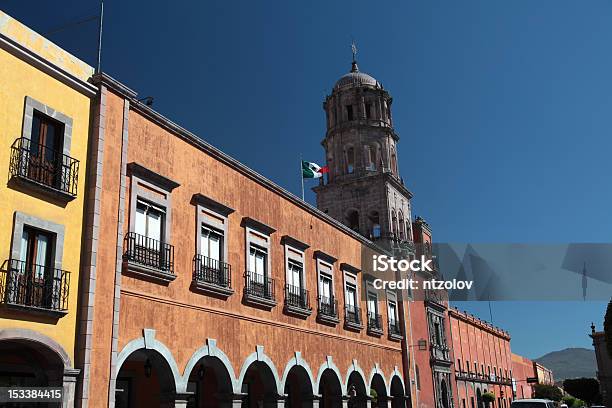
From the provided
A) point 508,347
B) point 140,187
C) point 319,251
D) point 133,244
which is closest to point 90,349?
point 133,244

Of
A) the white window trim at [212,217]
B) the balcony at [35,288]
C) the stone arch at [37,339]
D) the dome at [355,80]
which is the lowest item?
the stone arch at [37,339]

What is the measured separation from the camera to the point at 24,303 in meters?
12.1

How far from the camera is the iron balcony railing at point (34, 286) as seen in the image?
11.8 metres

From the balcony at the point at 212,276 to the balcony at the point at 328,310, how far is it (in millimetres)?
6111

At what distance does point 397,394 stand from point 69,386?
21080 millimetres

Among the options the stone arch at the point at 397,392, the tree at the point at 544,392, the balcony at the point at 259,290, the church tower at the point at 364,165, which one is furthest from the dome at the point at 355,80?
the tree at the point at 544,392

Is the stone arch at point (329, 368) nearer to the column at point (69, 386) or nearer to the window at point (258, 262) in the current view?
the window at point (258, 262)

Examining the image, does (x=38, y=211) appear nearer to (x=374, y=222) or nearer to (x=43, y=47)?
(x=43, y=47)

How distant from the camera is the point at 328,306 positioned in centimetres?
2500

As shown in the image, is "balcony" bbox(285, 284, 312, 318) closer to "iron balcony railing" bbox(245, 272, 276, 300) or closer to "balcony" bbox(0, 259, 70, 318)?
"iron balcony railing" bbox(245, 272, 276, 300)

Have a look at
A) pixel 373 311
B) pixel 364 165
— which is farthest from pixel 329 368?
pixel 364 165

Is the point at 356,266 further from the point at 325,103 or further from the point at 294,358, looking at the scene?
the point at 325,103

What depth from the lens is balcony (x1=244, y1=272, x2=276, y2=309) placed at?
1981 centimetres

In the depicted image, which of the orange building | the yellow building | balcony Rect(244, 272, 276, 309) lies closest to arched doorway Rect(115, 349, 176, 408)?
balcony Rect(244, 272, 276, 309)
